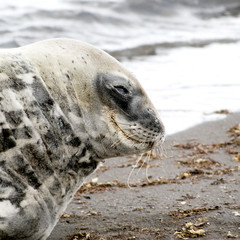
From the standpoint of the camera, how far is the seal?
318 cm

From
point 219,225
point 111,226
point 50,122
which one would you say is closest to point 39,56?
point 50,122

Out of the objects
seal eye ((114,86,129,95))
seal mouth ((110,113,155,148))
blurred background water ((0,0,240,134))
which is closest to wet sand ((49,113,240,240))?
seal mouth ((110,113,155,148))

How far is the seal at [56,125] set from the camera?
3176 mm

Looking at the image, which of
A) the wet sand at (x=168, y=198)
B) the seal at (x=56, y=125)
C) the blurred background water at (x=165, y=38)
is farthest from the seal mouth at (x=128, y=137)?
the blurred background water at (x=165, y=38)

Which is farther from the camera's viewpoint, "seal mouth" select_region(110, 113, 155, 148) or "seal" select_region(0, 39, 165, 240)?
"seal mouth" select_region(110, 113, 155, 148)

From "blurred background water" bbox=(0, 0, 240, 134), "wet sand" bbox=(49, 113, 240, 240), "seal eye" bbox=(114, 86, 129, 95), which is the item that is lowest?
"blurred background water" bbox=(0, 0, 240, 134)

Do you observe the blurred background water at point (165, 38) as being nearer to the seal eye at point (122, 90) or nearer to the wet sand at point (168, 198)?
the wet sand at point (168, 198)

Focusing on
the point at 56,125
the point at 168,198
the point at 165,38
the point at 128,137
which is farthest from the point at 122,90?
the point at 165,38

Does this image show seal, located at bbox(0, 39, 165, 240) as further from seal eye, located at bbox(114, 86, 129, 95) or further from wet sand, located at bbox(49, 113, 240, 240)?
wet sand, located at bbox(49, 113, 240, 240)

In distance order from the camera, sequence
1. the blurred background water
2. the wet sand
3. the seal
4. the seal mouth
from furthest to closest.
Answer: the blurred background water
the wet sand
the seal mouth
the seal

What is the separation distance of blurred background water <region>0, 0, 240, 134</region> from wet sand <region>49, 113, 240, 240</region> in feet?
3.88

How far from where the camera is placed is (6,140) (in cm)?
318

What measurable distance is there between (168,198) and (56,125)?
5.12 ft

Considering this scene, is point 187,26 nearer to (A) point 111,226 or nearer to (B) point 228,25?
(B) point 228,25
